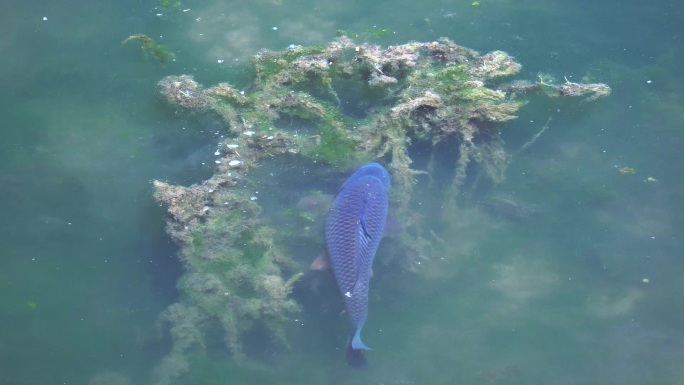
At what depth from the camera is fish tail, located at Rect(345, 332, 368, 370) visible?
14.0 feet

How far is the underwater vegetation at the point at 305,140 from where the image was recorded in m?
4.51

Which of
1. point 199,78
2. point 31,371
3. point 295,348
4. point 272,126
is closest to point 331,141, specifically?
point 272,126

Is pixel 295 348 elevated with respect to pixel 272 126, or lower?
lower

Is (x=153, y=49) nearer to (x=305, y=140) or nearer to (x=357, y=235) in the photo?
(x=305, y=140)

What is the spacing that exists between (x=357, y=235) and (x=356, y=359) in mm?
872

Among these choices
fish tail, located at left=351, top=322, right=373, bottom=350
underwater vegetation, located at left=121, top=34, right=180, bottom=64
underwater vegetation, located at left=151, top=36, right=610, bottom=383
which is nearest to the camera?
fish tail, located at left=351, top=322, right=373, bottom=350

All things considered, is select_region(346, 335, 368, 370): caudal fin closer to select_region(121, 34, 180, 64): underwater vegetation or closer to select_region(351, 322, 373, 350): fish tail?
select_region(351, 322, 373, 350): fish tail

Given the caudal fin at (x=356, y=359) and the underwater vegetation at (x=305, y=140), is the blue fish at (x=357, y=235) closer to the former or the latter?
the caudal fin at (x=356, y=359)

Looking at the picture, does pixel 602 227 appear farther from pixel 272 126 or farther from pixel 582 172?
pixel 272 126

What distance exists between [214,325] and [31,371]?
121 cm

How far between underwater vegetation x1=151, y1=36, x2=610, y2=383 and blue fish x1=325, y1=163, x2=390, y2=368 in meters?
0.24

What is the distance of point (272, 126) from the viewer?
5445 mm

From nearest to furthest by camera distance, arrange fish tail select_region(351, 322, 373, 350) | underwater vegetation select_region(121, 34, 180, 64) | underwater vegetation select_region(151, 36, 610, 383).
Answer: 1. fish tail select_region(351, 322, 373, 350)
2. underwater vegetation select_region(151, 36, 610, 383)
3. underwater vegetation select_region(121, 34, 180, 64)

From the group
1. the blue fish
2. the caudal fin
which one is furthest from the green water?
the blue fish
